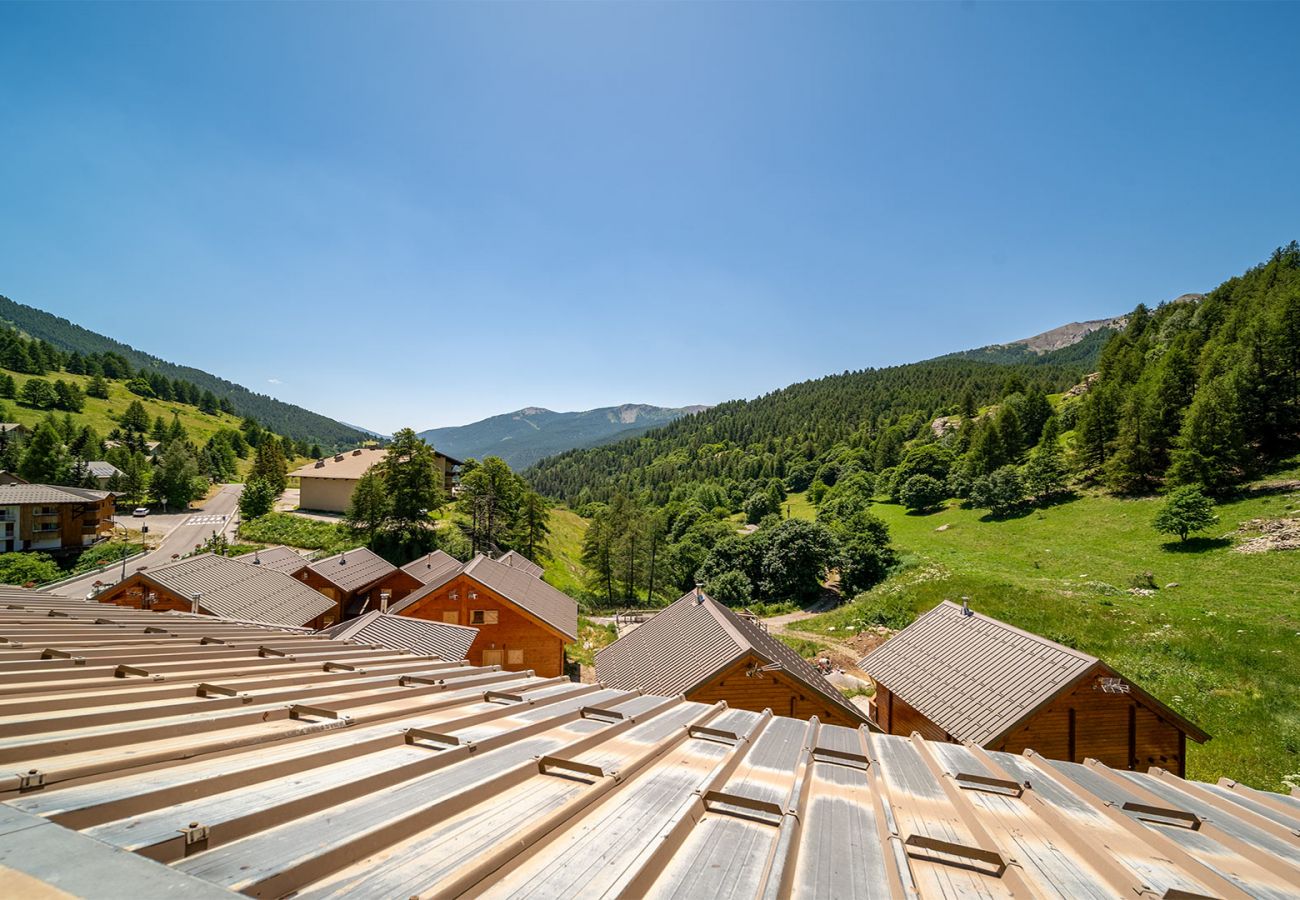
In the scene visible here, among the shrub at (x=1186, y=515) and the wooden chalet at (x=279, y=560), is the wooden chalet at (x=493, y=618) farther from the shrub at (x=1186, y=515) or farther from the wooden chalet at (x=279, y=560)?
the shrub at (x=1186, y=515)

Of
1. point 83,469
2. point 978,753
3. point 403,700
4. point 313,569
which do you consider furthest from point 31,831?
point 83,469

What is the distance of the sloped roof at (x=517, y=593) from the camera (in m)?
24.8

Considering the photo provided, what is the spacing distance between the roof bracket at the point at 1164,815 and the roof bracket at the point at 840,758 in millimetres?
2288

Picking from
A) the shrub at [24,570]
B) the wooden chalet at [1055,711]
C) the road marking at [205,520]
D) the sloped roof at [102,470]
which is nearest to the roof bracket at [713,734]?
the wooden chalet at [1055,711]

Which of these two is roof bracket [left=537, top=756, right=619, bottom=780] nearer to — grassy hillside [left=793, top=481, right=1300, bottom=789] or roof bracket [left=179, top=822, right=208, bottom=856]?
roof bracket [left=179, top=822, right=208, bottom=856]

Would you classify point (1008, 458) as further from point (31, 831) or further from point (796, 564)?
point (31, 831)

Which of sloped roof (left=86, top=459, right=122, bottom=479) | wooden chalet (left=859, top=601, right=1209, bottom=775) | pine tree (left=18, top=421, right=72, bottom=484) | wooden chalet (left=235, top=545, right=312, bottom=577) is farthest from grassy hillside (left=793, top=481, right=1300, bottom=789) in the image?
sloped roof (left=86, top=459, right=122, bottom=479)

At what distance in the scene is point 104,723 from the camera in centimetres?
397

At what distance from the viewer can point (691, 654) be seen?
1889 cm

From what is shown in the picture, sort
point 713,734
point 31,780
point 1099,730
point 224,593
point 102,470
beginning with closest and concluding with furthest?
point 31,780
point 713,734
point 1099,730
point 224,593
point 102,470

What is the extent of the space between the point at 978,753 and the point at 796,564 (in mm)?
49032

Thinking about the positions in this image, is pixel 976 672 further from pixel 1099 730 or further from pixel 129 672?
pixel 129 672

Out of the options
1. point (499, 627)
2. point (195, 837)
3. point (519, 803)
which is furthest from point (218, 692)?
point (499, 627)

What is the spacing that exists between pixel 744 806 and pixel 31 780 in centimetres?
420
